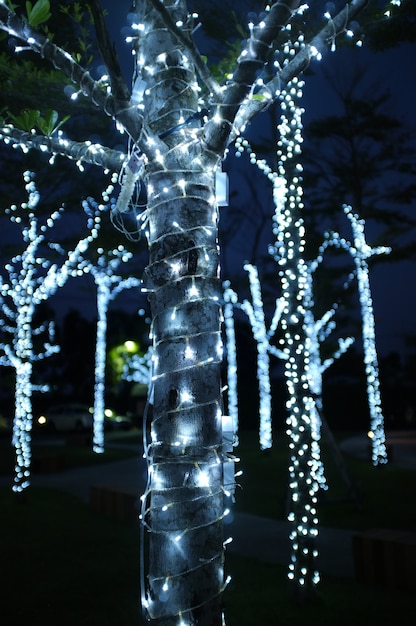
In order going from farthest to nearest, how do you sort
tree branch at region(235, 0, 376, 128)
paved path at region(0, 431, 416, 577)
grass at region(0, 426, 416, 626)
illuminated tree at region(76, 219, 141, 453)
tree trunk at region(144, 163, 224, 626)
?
1. illuminated tree at region(76, 219, 141, 453)
2. paved path at region(0, 431, 416, 577)
3. grass at region(0, 426, 416, 626)
4. tree branch at region(235, 0, 376, 128)
5. tree trunk at region(144, 163, 224, 626)

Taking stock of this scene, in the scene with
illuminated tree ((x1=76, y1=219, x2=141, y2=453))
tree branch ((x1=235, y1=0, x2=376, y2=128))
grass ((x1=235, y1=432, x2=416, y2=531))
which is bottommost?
grass ((x1=235, y1=432, x2=416, y2=531))

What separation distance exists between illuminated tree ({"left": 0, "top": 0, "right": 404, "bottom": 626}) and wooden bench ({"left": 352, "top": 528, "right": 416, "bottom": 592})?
3942 mm

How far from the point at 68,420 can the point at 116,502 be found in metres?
25.8

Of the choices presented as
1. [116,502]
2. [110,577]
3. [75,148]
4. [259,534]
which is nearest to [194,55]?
[75,148]

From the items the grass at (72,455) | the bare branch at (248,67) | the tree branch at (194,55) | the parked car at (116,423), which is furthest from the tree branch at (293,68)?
the parked car at (116,423)

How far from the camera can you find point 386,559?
237 inches

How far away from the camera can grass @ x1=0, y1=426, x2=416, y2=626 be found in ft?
17.1

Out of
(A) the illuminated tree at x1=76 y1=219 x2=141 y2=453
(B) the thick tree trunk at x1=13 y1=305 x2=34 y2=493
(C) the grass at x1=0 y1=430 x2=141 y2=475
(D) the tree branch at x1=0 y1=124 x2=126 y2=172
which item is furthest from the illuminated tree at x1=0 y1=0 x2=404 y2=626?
(C) the grass at x1=0 y1=430 x2=141 y2=475

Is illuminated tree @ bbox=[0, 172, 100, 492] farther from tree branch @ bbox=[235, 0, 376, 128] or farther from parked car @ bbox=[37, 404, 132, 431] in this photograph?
parked car @ bbox=[37, 404, 132, 431]

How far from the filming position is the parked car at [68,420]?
34.5 m

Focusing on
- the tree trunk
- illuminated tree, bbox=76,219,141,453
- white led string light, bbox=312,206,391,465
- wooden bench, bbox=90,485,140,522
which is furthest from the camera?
white led string light, bbox=312,206,391,465

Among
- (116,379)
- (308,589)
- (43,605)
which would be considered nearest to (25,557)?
(43,605)

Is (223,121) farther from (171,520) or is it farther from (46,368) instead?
(46,368)

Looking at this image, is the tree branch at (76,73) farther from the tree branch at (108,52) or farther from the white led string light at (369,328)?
the white led string light at (369,328)
